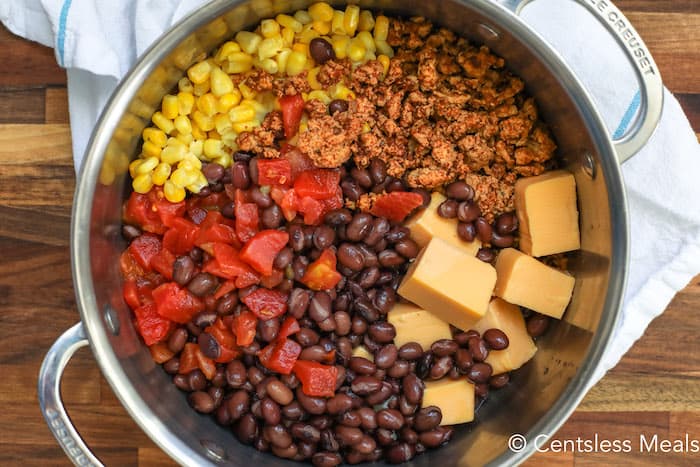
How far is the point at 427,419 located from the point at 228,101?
102 centimetres

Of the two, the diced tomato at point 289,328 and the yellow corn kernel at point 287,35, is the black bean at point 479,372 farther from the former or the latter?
the yellow corn kernel at point 287,35

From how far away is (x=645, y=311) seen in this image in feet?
6.58

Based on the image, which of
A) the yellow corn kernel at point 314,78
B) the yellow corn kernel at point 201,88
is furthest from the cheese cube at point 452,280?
the yellow corn kernel at point 201,88

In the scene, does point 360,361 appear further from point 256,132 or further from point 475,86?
point 475,86

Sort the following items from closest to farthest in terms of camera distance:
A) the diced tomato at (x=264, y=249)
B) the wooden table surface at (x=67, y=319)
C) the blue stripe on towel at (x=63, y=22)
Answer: the diced tomato at (x=264, y=249), the blue stripe on towel at (x=63, y=22), the wooden table surface at (x=67, y=319)

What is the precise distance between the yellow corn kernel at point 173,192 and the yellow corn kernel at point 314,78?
1.51 ft

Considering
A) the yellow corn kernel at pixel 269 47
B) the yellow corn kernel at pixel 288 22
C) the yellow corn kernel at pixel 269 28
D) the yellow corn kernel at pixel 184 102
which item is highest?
the yellow corn kernel at pixel 288 22

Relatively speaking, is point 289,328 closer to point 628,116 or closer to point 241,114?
point 241,114

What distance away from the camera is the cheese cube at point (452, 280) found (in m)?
1.83

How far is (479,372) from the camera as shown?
74.6 inches

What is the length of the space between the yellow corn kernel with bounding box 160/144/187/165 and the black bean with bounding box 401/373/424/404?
0.87 m

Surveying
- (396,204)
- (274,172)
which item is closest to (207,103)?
(274,172)

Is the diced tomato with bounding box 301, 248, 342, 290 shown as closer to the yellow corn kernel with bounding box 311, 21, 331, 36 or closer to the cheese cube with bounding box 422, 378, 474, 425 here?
the cheese cube with bounding box 422, 378, 474, 425

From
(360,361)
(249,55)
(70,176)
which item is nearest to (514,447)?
(360,361)
